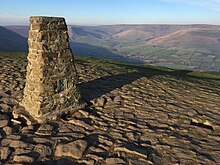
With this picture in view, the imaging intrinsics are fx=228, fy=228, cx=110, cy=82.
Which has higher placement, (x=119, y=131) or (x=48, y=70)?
(x=48, y=70)

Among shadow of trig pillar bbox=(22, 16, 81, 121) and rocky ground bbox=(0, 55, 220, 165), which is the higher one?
shadow of trig pillar bbox=(22, 16, 81, 121)

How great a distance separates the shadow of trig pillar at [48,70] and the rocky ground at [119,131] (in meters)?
0.53

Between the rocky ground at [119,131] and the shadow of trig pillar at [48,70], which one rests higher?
the shadow of trig pillar at [48,70]

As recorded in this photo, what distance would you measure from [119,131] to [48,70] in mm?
3086

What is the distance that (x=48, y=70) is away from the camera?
7633mm

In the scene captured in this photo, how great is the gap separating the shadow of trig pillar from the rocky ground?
0.53 meters

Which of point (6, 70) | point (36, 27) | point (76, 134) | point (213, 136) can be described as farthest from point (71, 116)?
point (6, 70)

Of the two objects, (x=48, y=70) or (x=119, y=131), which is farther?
(x=48, y=70)

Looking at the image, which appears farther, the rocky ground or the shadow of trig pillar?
the shadow of trig pillar

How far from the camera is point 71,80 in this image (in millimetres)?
8305

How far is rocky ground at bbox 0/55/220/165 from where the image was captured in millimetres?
5719

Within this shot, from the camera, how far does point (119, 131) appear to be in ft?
23.2

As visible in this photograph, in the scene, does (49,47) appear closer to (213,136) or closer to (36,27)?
(36,27)

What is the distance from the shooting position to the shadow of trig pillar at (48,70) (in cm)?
742
